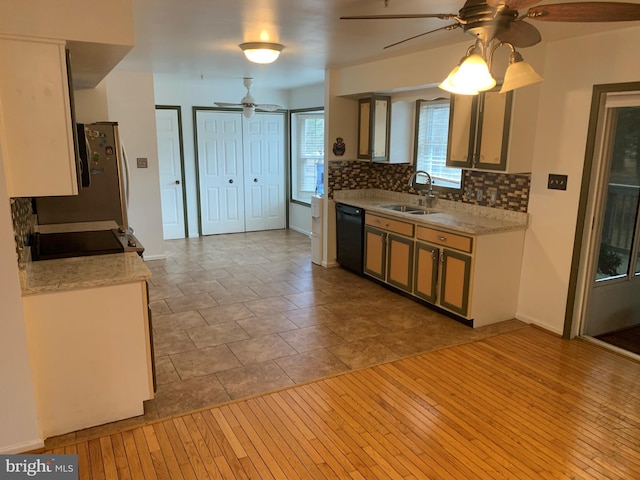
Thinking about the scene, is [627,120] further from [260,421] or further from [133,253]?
[133,253]

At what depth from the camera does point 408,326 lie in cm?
404

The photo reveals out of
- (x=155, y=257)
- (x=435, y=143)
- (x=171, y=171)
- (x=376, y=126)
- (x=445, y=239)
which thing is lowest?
(x=155, y=257)

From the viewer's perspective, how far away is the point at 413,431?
259 cm

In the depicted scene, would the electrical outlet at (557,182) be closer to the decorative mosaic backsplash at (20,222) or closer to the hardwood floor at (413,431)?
the hardwood floor at (413,431)

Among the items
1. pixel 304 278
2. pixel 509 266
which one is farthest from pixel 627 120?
pixel 304 278

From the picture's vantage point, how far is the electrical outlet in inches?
145

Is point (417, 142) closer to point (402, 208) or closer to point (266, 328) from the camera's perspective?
point (402, 208)

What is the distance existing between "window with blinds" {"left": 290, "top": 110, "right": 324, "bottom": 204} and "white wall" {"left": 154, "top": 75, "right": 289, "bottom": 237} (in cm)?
59

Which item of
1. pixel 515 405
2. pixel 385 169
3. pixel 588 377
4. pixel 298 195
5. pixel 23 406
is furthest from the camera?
pixel 298 195

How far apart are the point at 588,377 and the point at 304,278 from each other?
9.92ft

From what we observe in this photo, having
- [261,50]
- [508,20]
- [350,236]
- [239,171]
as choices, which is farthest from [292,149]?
[508,20]

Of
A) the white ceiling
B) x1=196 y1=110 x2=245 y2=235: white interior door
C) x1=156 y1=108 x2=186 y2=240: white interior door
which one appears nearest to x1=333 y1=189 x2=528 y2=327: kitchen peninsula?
the white ceiling

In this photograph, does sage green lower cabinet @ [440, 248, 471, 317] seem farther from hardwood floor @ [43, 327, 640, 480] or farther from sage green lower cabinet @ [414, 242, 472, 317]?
hardwood floor @ [43, 327, 640, 480]

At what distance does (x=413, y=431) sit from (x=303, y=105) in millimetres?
5856
